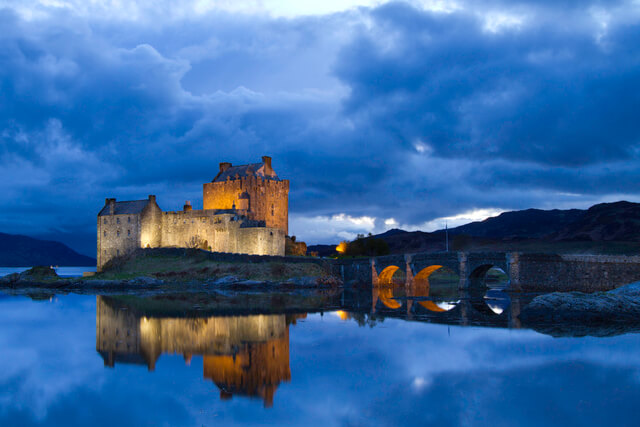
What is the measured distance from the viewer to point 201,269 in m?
67.0

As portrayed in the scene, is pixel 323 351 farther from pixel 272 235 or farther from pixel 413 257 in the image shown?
pixel 272 235

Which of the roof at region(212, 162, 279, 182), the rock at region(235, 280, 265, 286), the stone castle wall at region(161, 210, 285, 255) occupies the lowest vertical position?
the rock at region(235, 280, 265, 286)

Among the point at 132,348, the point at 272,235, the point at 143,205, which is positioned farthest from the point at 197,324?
the point at 143,205

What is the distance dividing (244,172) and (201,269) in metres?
22.3

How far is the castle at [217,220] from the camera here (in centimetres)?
7331

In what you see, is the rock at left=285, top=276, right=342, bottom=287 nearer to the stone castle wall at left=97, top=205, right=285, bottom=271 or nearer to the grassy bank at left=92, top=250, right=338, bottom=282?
the grassy bank at left=92, top=250, right=338, bottom=282

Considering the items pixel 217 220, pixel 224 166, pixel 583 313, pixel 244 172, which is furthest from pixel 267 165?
pixel 583 313

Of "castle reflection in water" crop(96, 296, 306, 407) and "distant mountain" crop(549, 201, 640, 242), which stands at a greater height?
"distant mountain" crop(549, 201, 640, 242)

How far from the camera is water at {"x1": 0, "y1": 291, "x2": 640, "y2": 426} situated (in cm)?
1285

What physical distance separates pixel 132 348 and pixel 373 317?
590 inches

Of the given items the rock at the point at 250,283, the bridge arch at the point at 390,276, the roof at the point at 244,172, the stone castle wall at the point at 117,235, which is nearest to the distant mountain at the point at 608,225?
the bridge arch at the point at 390,276

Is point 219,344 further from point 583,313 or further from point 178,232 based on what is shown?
point 178,232

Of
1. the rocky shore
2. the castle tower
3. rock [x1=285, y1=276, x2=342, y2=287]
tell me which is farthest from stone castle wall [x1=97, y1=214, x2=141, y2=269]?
the rocky shore

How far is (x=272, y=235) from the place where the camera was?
72562 millimetres
